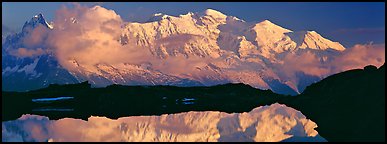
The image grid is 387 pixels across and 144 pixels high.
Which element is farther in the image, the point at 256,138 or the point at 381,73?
the point at 381,73

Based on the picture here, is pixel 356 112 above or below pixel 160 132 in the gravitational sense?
above

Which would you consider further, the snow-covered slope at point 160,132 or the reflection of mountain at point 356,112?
the reflection of mountain at point 356,112

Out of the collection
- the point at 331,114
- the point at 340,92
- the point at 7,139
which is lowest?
the point at 7,139

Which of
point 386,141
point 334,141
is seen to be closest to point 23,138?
point 334,141

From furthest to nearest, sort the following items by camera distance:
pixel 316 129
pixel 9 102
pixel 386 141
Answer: pixel 9 102, pixel 316 129, pixel 386 141

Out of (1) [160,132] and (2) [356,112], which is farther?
(2) [356,112]

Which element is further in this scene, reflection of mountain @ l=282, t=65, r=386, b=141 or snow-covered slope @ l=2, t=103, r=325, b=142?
reflection of mountain @ l=282, t=65, r=386, b=141

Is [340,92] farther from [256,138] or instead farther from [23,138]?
[23,138]

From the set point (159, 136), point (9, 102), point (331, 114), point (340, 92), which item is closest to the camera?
point (159, 136)

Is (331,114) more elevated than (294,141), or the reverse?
(331,114)
